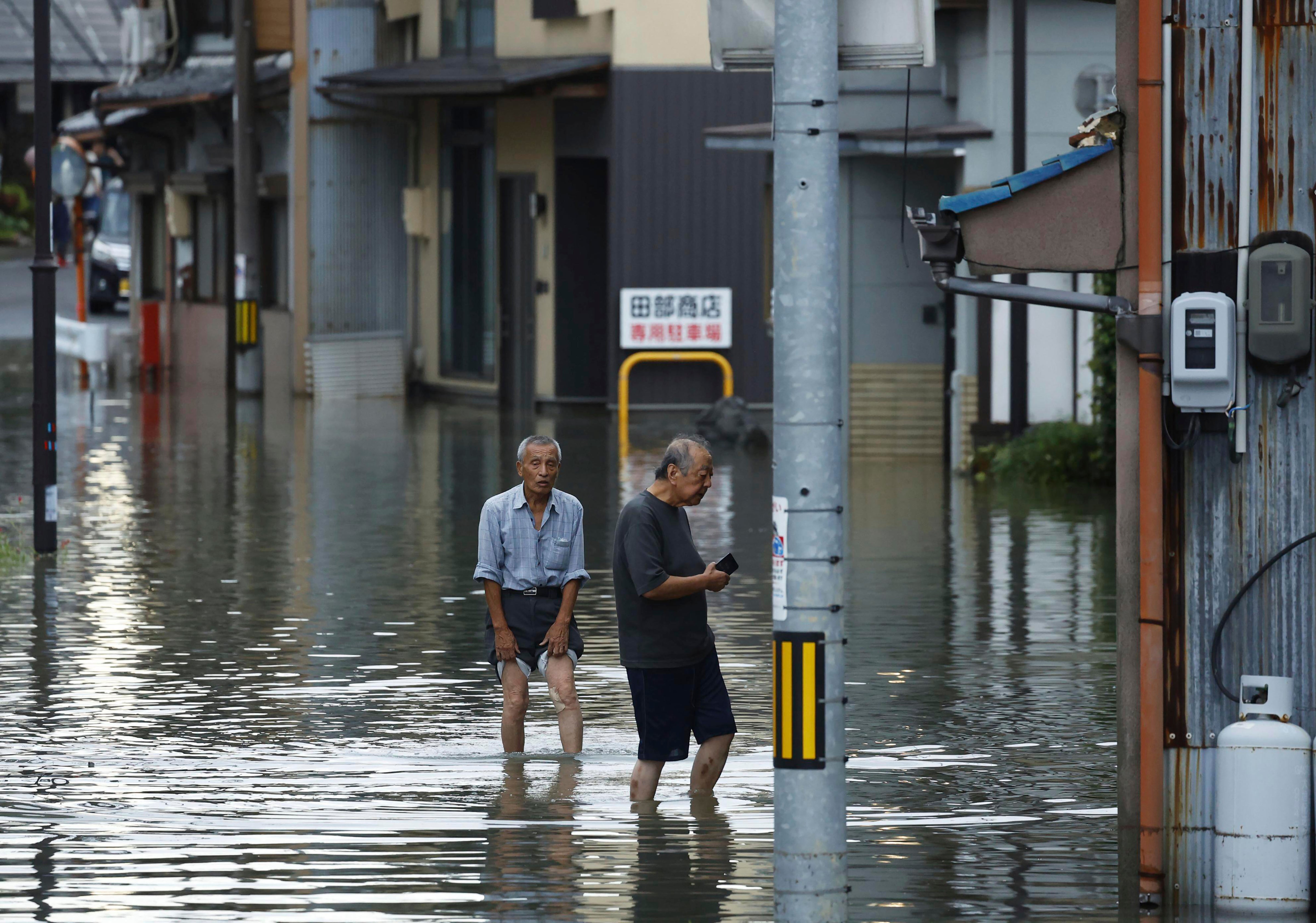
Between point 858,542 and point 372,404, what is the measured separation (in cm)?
1446

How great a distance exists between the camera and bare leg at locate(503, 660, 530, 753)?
953 centimetres

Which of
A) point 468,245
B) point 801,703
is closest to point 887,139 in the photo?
point 468,245

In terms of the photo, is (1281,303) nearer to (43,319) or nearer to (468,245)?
(43,319)

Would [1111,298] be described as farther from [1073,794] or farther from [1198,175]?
[1073,794]

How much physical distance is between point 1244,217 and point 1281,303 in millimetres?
311

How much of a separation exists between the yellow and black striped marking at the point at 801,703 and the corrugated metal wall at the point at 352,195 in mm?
24951

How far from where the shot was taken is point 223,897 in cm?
735

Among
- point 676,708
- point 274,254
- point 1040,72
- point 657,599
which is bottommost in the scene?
point 676,708

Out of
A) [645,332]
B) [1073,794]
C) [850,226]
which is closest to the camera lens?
[1073,794]

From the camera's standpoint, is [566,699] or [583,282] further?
[583,282]

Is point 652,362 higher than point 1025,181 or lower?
lower

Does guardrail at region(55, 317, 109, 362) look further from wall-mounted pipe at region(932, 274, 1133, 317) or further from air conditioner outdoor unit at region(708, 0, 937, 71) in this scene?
air conditioner outdoor unit at region(708, 0, 937, 71)

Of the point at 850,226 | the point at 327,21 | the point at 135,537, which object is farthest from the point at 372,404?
the point at 135,537

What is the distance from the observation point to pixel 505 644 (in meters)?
9.45
